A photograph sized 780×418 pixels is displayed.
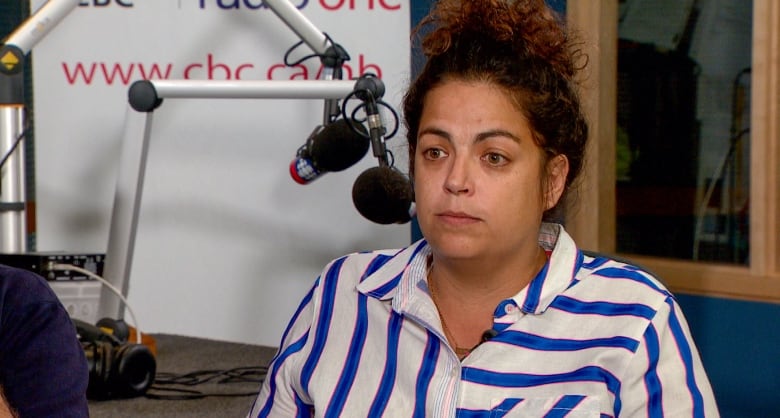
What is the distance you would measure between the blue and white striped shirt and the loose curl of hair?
0.50ft

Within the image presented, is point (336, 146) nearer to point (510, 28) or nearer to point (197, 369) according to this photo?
point (197, 369)

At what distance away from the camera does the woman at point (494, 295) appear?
1.13 m

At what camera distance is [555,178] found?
1.29 meters

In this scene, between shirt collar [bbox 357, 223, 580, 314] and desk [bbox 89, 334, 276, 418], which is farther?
desk [bbox 89, 334, 276, 418]

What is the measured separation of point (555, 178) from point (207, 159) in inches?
71.9

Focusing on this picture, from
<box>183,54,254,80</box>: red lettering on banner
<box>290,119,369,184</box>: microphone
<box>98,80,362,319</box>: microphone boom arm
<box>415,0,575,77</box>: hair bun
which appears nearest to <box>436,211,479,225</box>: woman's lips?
<box>415,0,575,77</box>: hair bun

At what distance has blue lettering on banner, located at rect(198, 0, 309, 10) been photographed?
2.89 meters

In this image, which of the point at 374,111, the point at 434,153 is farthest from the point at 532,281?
the point at 374,111

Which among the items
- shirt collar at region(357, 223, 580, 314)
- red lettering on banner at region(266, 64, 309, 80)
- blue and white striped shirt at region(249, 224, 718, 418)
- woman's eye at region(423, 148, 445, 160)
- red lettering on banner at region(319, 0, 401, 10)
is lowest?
blue and white striped shirt at region(249, 224, 718, 418)

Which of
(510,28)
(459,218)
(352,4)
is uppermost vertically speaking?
(352,4)

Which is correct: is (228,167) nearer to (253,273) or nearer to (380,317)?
(253,273)

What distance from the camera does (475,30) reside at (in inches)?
49.8

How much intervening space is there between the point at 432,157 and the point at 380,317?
0.67ft

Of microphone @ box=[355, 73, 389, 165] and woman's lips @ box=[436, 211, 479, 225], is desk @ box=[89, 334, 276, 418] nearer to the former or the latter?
microphone @ box=[355, 73, 389, 165]
